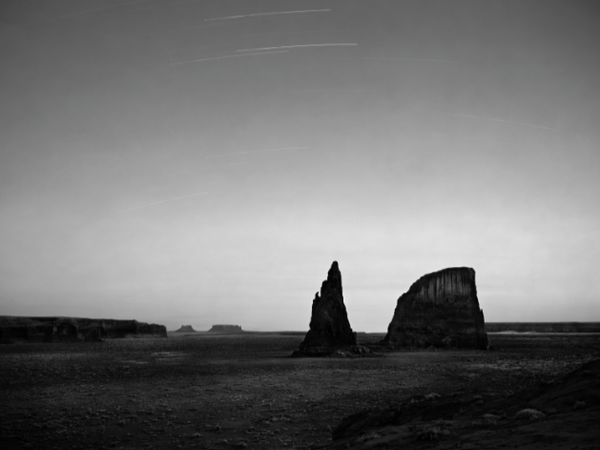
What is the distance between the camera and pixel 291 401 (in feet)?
89.4

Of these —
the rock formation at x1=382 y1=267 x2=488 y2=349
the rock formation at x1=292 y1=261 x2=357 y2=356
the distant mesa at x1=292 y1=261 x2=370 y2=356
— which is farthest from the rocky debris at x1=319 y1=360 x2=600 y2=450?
the rock formation at x1=382 y1=267 x2=488 y2=349

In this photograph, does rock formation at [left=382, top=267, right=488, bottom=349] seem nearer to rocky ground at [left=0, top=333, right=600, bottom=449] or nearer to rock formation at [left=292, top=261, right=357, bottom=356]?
rock formation at [left=292, top=261, right=357, bottom=356]

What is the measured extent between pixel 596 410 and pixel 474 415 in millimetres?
4406

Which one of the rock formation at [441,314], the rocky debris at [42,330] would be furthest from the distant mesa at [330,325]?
the rocky debris at [42,330]

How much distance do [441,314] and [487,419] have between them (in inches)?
4018

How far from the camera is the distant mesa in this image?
252ft

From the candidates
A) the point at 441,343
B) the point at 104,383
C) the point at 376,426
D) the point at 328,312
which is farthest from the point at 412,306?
the point at 376,426

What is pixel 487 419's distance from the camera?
13.8 metres

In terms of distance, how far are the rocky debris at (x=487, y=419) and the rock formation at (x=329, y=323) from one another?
60.2m

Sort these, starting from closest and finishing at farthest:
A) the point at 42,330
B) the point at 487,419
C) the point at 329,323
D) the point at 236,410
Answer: the point at 487,419
the point at 236,410
the point at 329,323
the point at 42,330

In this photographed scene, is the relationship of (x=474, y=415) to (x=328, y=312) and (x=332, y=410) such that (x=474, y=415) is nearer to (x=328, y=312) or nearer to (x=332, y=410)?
(x=332, y=410)

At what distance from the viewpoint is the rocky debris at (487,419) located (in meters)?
11.1

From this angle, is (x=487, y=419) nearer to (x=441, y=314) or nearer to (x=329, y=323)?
(x=329, y=323)

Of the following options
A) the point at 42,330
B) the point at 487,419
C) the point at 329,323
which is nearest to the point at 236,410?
the point at 487,419
